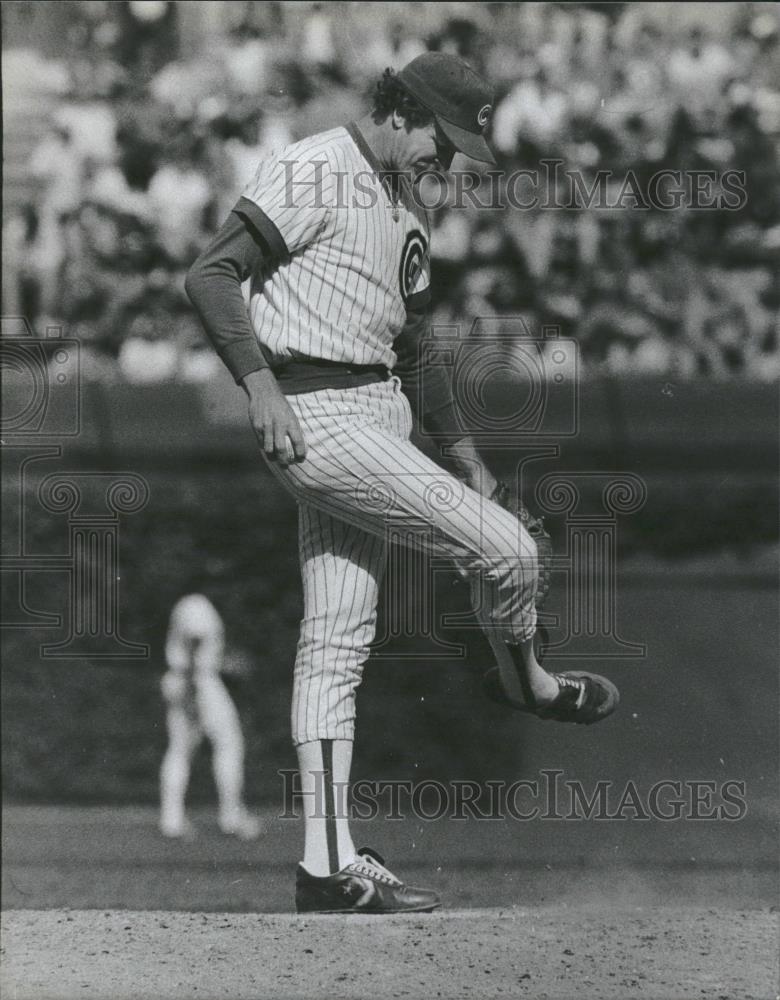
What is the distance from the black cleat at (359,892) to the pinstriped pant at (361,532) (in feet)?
0.90

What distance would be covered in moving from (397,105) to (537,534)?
0.91 m

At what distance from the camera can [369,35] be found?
3.66m

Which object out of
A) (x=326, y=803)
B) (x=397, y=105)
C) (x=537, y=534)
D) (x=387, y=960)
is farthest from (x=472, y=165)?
(x=387, y=960)

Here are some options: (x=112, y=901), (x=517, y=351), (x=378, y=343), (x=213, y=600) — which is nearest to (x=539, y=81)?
(x=517, y=351)

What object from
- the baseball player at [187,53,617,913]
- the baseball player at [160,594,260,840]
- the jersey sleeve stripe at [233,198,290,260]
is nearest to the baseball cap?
the baseball player at [187,53,617,913]

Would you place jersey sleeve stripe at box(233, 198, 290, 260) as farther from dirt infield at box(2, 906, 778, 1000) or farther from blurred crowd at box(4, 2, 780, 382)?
dirt infield at box(2, 906, 778, 1000)

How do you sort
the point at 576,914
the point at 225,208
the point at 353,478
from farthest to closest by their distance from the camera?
the point at 225,208 < the point at 576,914 < the point at 353,478

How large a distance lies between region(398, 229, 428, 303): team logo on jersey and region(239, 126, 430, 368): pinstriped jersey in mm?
29

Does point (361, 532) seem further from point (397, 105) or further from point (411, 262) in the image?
point (397, 105)

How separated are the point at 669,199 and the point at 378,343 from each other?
1.01 m

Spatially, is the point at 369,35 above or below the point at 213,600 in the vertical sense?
above

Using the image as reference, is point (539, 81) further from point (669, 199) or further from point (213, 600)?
point (213, 600)

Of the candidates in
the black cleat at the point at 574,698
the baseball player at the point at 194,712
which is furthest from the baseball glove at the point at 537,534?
the baseball player at the point at 194,712

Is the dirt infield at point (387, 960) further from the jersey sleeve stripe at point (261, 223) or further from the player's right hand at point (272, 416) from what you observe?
the jersey sleeve stripe at point (261, 223)
